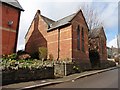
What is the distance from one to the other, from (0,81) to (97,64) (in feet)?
82.9

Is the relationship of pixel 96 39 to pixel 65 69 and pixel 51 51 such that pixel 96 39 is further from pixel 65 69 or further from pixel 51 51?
pixel 65 69

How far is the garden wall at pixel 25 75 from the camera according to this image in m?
12.4

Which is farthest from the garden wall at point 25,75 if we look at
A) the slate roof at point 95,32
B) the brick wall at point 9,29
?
the slate roof at point 95,32

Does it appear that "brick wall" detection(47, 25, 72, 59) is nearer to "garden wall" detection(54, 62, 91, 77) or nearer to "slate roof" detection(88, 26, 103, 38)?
"garden wall" detection(54, 62, 91, 77)

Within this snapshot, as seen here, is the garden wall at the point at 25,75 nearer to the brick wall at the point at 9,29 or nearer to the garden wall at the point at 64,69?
the garden wall at the point at 64,69

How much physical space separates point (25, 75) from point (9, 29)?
9972 mm

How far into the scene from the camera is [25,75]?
46.1ft

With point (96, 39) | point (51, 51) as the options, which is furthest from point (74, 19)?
point (96, 39)

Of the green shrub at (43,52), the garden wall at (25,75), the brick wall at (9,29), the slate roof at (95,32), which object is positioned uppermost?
the slate roof at (95,32)

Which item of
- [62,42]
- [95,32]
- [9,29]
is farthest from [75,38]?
[95,32]

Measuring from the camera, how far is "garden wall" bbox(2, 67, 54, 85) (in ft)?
40.7

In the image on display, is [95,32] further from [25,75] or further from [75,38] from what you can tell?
[25,75]

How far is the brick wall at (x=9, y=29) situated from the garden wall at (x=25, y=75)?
7.33 metres

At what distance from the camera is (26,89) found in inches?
423
